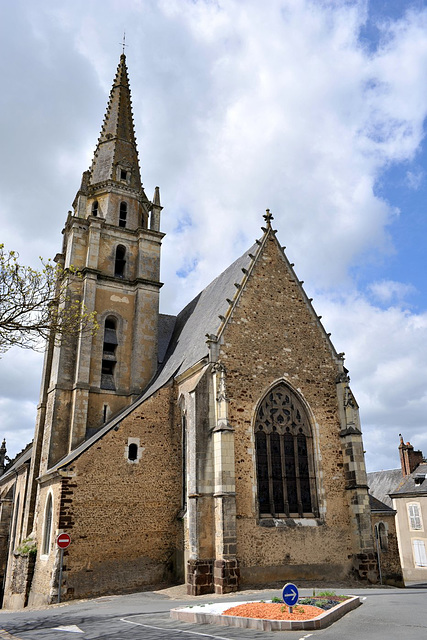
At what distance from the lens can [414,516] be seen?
33438 mm

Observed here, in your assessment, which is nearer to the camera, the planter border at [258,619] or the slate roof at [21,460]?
the planter border at [258,619]

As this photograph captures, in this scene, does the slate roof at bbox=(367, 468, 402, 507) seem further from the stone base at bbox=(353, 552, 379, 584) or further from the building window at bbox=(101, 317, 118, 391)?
the building window at bbox=(101, 317, 118, 391)

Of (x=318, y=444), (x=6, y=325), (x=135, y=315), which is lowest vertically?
(x=318, y=444)

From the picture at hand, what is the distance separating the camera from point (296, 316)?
18891 millimetres

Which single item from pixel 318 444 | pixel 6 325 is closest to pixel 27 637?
pixel 6 325

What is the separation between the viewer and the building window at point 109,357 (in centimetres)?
2230

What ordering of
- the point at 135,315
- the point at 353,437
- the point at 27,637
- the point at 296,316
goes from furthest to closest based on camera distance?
the point at 135,315, the point at 296,316, the point at 353,437, the point at 27,637

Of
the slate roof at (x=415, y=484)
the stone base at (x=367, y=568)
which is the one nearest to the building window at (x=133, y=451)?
the stone base at (x=367, y=568)

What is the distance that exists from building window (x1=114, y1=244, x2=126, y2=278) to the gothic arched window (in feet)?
37.1

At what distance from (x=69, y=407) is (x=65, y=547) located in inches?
280

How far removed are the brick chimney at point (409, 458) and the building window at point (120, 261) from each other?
24907 mm

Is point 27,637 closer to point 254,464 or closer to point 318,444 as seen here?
point 254,464

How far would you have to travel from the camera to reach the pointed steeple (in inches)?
1065

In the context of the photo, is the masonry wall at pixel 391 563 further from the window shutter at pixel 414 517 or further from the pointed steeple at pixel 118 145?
the pointed steeple at pixel 118 145
